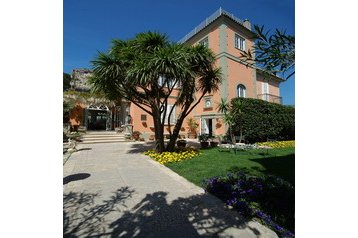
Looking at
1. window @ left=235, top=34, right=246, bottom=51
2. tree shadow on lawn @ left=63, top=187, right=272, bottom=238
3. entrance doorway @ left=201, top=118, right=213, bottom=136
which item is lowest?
tree shadow on lawn @ left=63, top=187, right=272, bottom=238

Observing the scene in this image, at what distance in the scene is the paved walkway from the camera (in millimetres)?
3025

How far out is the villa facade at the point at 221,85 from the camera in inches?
671

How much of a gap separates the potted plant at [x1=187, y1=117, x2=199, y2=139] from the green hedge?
4.84 meters

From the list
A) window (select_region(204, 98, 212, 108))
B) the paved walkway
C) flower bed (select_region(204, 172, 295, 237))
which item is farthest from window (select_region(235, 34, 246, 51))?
the paved walkway

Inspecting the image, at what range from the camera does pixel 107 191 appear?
4.76 m

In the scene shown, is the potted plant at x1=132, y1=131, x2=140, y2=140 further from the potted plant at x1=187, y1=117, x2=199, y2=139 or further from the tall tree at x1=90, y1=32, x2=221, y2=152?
the tall tree at x1=90, y1=32, x2=221, y2=152

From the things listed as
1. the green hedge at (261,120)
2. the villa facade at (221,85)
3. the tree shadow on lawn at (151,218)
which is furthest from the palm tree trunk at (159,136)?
the villa facade at (221,85)

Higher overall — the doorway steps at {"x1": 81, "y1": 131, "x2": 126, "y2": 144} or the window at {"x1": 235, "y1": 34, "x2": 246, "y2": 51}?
the window at {"x1": 235, "y1": 34, "x2": 246, "y2": 51}

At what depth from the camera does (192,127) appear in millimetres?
19953

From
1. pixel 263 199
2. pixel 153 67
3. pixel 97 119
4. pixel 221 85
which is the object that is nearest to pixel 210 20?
pixel 221 85

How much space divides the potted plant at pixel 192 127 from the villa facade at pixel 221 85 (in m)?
0.33
